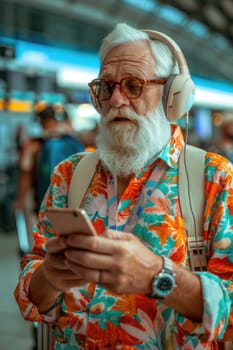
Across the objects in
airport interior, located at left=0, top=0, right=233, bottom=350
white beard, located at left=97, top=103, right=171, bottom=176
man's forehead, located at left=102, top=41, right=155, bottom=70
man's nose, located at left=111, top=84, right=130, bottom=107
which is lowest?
white beard, located at left=97, top=103, right=171, bottom=176

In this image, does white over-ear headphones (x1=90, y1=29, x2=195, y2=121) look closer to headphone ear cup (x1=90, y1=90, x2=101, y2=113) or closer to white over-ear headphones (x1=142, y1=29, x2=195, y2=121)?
white over-ear headphones (x1=142, y1=29, x2=195, y2=121)

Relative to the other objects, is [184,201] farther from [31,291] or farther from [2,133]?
[2,133]

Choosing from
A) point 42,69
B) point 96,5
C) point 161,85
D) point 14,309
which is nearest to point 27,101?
point 42,69

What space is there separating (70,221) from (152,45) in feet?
2.66

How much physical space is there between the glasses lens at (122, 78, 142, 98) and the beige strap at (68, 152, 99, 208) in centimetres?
27

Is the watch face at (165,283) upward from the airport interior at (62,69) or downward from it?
downward

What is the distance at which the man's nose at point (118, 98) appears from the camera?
1.65 m

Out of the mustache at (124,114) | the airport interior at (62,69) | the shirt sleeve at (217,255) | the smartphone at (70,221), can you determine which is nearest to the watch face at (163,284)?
the shirt sleeve at (217,255)

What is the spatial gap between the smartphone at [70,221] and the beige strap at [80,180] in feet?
1.56

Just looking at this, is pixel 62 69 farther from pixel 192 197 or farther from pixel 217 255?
pixel 217 255

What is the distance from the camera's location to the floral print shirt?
1.45 meters

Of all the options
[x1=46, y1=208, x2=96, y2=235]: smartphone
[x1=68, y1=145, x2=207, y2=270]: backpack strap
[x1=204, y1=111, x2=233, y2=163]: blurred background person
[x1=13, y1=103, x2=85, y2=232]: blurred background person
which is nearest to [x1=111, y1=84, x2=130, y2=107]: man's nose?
[x1=68, y1=145, x2=207, y2=270]: backpack strap

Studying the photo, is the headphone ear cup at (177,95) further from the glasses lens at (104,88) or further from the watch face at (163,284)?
the watch face at (163,284)

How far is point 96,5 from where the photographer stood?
19.8 m
